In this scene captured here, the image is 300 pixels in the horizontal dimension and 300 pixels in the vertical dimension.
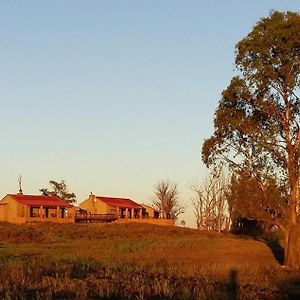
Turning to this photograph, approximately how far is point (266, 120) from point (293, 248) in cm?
707

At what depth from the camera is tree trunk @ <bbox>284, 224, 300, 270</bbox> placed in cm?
2762

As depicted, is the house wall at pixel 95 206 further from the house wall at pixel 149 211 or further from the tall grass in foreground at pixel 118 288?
the tall grass in foreground at pixel 118 288

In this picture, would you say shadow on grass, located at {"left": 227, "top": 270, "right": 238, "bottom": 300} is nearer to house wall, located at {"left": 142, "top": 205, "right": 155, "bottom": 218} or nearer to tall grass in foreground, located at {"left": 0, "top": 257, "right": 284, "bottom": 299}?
tall grass in foreground, located at {"left": 0, "top": 257, "right": 284, "bottom": 299}

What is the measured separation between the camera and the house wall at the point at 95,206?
9606 cm

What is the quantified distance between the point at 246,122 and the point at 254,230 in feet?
130

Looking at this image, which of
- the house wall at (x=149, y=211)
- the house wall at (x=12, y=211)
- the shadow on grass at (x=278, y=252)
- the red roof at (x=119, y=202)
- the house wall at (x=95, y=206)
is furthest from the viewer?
the house wall at (x=149, y=211)

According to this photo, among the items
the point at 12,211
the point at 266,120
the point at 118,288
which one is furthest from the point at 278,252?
the point at 12,211

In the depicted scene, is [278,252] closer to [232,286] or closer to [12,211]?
[232,286]

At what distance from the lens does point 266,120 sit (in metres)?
31.3

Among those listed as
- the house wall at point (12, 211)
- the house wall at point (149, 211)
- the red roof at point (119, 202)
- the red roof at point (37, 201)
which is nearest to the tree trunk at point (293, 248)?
the house wall at point (12, 211)

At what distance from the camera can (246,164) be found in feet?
104

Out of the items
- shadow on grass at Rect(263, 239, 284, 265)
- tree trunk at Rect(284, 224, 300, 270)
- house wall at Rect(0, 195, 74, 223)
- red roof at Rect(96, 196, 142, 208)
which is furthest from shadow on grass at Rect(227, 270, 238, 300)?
red roof at Rect(96, 196, 142, 208)

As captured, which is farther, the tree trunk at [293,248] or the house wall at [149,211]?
the house wall at [149,211]

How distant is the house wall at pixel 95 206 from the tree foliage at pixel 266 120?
64974 mm
